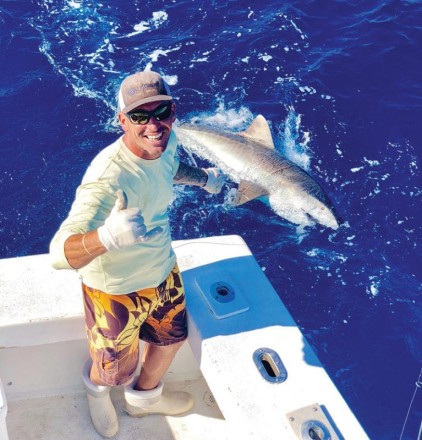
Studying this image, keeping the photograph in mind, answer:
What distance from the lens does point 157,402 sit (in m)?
3.52

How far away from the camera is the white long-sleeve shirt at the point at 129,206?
99.3 inches

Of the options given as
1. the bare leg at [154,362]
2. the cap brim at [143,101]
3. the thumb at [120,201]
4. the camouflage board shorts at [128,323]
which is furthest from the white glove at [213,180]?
the thumb at [120,201]

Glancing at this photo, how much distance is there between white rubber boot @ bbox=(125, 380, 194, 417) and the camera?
3443 mm

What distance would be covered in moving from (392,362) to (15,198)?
13.6ft

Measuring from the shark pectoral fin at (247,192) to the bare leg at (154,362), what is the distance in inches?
138

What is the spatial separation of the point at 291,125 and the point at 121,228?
5612 millimetres

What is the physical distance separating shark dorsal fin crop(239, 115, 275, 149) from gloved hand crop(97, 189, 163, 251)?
5013 millimetres

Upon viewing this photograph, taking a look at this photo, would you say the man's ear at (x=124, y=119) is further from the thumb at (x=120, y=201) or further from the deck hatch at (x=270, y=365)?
the deck hatch at (x=270, y=365)

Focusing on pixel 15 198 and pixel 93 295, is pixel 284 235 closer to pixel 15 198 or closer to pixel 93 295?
pixel 15 198

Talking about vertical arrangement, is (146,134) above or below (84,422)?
above

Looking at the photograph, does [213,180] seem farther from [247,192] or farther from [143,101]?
[247,192]

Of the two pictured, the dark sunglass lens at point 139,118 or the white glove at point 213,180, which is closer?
the dark sunglass lens at point 139,118

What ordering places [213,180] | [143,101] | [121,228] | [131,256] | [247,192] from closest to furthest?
[121,228], [143,101], [131,256], [213,180], [247,192]

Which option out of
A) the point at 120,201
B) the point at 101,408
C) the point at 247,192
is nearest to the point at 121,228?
the point at 120,201
